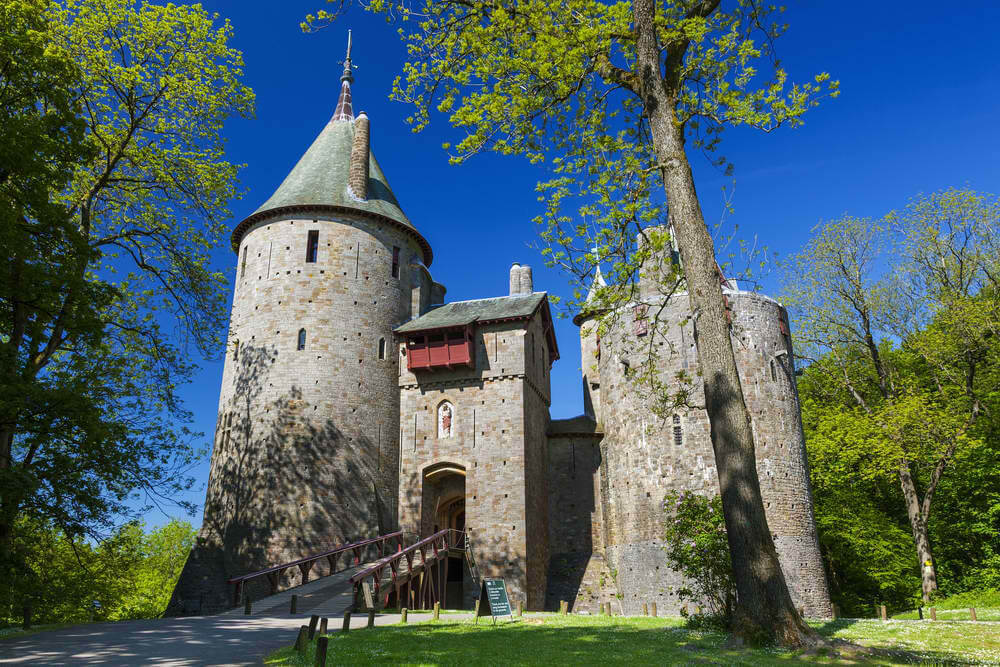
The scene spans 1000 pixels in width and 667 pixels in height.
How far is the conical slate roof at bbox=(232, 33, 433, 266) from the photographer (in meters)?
29.8

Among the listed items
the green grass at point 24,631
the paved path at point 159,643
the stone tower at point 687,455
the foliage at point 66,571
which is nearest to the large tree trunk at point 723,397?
the paved path at point 159,643

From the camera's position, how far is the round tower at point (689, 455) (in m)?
25.9

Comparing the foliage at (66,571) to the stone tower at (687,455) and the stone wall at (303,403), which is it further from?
the stone tower at (687,455)

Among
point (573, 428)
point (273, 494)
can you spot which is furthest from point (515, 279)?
point (273, 494)

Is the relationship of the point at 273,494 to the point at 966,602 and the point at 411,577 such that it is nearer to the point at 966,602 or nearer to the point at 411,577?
the point at 411,577

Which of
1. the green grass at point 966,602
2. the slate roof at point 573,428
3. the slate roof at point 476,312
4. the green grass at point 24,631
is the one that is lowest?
the green grass at point 966,602

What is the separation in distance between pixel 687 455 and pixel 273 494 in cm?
1612

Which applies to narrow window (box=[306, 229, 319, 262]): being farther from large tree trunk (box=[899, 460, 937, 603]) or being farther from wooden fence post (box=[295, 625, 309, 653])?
large tree trunk (box=[899, 460, 937, 603])

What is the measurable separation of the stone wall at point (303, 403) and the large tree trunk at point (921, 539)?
2098 centimetres

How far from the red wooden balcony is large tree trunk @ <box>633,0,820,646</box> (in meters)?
16.4

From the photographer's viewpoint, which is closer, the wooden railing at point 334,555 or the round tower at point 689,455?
the wooden railing at point 334,555

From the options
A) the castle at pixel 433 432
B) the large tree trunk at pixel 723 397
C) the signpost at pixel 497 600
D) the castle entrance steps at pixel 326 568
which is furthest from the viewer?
the castle at pixel 433 432

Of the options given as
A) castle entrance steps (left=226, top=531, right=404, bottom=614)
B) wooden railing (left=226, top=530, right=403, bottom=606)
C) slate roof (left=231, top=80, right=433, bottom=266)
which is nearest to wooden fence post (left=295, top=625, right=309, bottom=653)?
castle entrance steps (left=226, top=531, right=404, bottom=614)

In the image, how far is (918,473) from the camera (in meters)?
32.5
